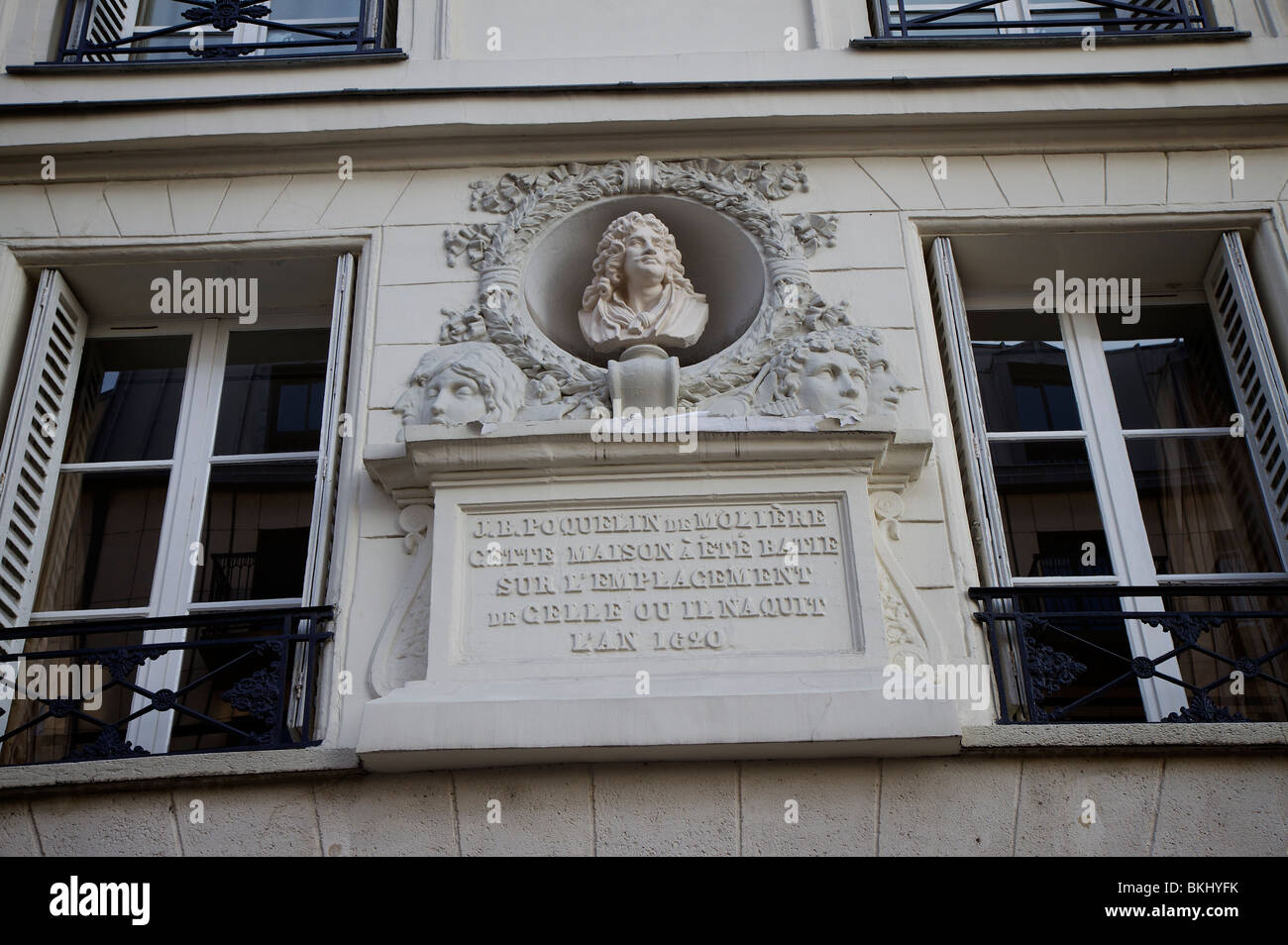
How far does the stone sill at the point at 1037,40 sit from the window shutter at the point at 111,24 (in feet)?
13.1

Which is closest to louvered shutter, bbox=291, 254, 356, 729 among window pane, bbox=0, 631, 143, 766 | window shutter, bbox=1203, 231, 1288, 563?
window pane, bbox=0, 631, 143, 766

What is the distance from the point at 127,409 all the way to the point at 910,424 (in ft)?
12.2

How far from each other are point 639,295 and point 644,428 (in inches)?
34.7

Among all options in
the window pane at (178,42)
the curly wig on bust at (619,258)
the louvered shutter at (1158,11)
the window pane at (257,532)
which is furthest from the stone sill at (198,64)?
the louvered shutter at (1158,11)

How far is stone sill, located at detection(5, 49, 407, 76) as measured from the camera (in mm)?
6629

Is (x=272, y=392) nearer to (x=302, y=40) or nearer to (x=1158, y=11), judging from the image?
(x=302, y=40)

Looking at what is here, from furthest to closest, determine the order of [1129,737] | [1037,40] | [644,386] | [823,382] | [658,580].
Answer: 1. [1037,40]
2. [644,386]
3. [823,382]
4. [658,580]
5. [1129,737]

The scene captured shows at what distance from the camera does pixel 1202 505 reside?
5816mm

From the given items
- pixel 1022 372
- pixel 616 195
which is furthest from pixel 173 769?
pixel 1022 372

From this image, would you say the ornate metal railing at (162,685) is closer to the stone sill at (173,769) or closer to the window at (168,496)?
the window at (168,496)

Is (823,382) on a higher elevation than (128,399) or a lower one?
lower

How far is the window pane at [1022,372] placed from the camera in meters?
6.06
